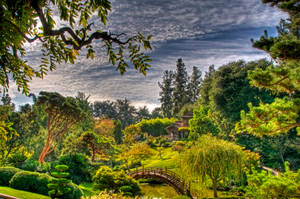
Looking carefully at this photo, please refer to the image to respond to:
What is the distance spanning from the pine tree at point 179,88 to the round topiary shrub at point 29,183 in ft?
142

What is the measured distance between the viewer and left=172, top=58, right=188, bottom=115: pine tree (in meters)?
52.0

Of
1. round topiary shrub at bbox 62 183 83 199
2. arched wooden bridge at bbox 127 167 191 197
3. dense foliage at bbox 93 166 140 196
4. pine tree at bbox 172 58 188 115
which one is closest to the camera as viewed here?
round topiary shrub at bbox 62 183 83 199

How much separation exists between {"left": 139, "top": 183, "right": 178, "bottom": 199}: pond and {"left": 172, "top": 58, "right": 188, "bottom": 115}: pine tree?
33.3m

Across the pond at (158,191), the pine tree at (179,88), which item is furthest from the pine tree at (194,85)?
the pond at (158,191)

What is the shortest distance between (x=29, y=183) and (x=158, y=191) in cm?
1167

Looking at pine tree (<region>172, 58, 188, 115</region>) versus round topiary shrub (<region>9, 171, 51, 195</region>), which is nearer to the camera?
round topiary shrub (<region>9, 171, 51, 195</region>)

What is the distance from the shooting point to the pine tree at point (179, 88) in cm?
5197

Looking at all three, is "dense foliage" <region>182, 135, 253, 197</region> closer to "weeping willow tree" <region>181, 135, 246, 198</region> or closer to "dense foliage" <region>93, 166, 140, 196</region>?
"weeping willow tree" <region>181, 135, 246, 198</region>

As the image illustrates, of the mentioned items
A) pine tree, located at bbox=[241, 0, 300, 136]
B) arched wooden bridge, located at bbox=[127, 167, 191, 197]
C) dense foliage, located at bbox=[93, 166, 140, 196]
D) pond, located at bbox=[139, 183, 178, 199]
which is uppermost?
pine tree, located at bbox=[241, 0, 300, 136]

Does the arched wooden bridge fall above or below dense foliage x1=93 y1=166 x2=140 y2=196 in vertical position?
below

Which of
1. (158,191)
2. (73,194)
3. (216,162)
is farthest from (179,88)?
(73,194)

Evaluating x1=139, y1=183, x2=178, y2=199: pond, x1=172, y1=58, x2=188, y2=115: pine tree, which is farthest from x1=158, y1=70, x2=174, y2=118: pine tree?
x1=139, y1=183, x2=178, y2=199: pond

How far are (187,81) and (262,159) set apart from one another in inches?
1400

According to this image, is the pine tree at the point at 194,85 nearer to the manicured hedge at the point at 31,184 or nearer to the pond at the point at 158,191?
the pond at the point at 158,191
